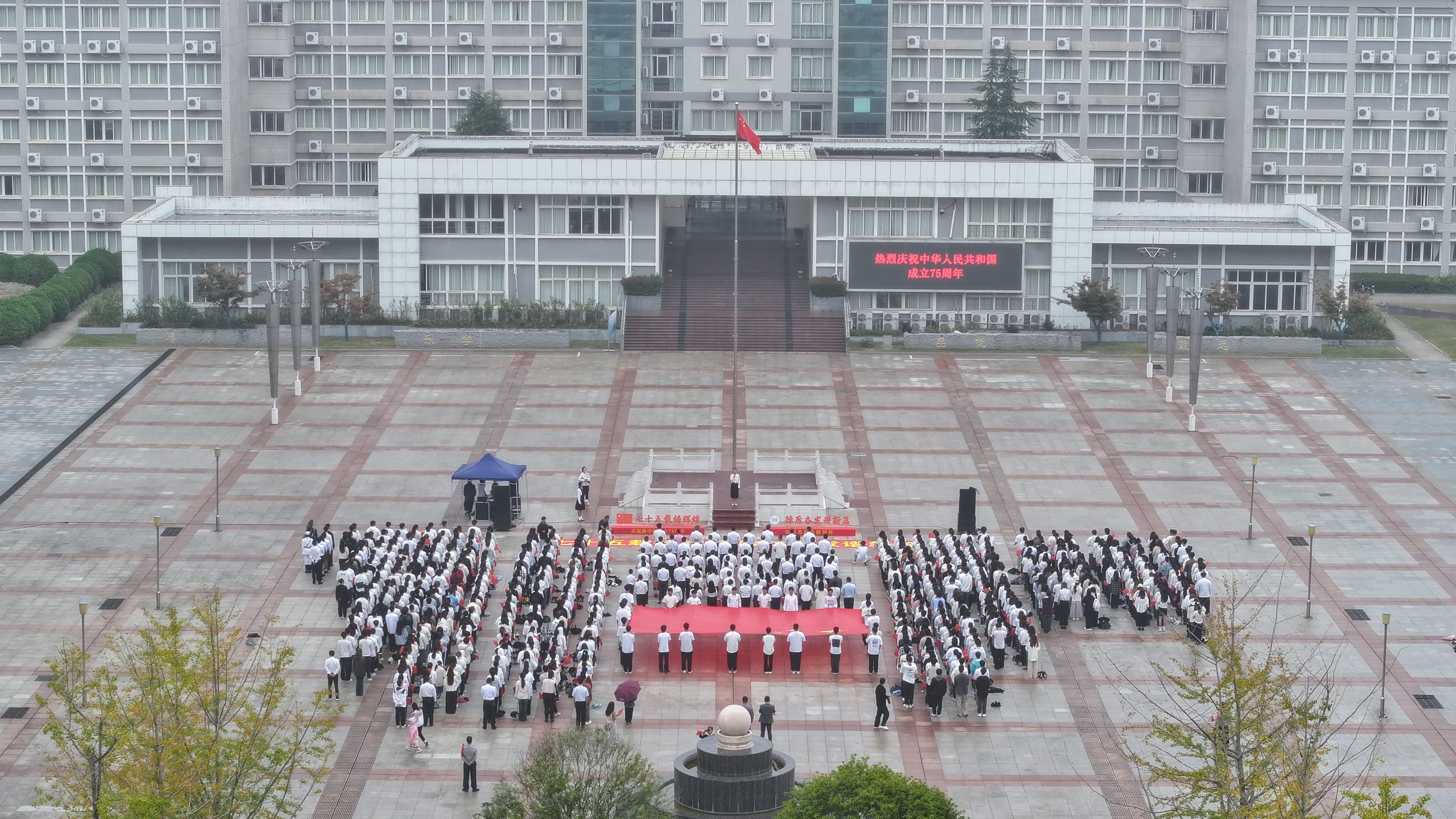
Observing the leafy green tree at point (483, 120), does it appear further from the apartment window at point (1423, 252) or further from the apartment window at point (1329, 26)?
the apartment window at point (1423, 252)

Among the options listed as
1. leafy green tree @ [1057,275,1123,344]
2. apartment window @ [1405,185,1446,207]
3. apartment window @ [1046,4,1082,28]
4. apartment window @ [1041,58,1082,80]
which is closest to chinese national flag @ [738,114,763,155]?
leafy green tree @ [1057,275,1123,344]

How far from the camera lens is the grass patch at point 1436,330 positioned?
249ft

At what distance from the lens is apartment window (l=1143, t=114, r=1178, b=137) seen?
3824 inches

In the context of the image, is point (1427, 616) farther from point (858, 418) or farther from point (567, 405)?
point (567, 405)

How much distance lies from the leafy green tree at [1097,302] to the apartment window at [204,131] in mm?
37970

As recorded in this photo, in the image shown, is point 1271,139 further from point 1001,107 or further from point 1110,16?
point 1001,107

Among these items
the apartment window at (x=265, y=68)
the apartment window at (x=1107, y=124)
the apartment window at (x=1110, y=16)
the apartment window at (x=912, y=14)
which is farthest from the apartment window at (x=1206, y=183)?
the apartment window at (x=265, y=68)

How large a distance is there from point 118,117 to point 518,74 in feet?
56.3

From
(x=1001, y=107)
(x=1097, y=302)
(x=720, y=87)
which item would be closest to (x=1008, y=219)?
(x=1097, y=302)

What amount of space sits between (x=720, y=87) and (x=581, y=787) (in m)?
65.6

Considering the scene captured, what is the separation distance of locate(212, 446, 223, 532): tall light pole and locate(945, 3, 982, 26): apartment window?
45935 mm

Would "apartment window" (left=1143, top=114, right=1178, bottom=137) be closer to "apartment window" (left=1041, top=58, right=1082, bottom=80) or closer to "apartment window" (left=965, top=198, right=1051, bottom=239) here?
"apartment window" (left=1041, top=58, right=1082, bottom=80)

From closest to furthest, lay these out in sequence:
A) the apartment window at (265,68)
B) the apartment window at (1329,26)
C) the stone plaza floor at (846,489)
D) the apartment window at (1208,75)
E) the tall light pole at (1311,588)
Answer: the stone plaza floor at (846,489), the tall light pole at (1311,588), the apartment window at (1329,26), the apartment window at (265,68), the apartment window at (1208,75)

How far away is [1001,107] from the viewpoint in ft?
299
